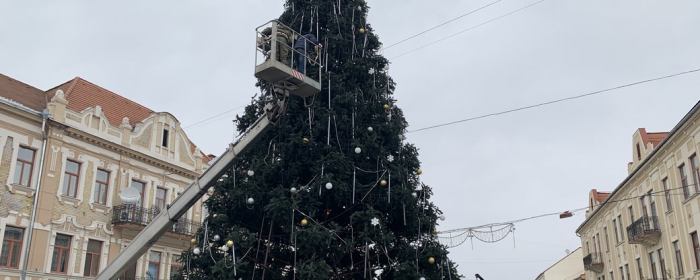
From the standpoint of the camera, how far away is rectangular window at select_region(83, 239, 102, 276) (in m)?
23.8

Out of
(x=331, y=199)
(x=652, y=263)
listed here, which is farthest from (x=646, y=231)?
(x=331, y=199)

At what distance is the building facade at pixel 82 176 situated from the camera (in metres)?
21.3

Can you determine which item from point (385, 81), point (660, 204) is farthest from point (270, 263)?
point (660, 204)

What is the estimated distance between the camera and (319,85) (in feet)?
39.2

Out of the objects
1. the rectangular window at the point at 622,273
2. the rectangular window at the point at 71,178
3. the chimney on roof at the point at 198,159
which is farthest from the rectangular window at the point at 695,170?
the rectangular window at the point at 71,178

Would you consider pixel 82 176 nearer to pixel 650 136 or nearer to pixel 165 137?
pixel 165 137

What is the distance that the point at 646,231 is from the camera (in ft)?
89.9

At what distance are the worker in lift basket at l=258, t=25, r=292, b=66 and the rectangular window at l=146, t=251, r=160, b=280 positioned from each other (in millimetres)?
17265

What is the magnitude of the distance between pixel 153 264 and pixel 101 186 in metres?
4.39

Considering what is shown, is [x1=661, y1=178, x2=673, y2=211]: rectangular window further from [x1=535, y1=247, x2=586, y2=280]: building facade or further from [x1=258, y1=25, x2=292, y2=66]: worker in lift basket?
[x1=535, y1=247, x2=586, y2=280]: building facade

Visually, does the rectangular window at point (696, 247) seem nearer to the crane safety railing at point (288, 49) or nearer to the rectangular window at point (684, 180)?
the rectangular window at point (684, 180)

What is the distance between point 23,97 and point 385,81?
55.0 feet

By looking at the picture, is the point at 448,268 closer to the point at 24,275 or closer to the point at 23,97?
the point at 24,275

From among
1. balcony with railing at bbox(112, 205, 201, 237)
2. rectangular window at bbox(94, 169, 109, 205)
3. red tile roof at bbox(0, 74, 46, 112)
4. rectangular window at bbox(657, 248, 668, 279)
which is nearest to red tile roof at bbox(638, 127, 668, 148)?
rectangular window at bbox(657, 248, 668, 279)
